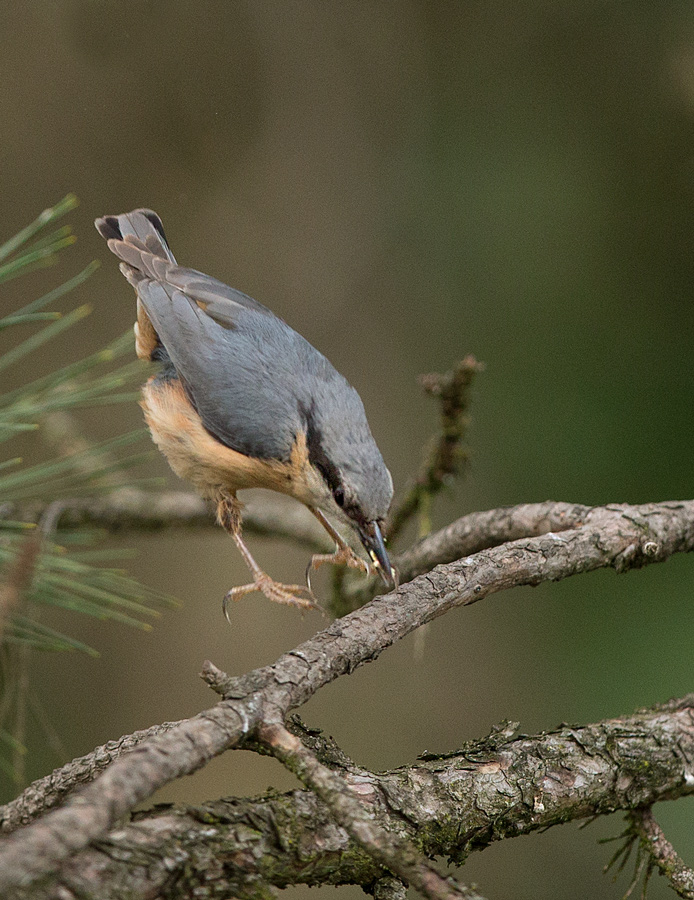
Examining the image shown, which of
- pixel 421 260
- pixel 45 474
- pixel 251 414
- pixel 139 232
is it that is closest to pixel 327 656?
pixel 45 474

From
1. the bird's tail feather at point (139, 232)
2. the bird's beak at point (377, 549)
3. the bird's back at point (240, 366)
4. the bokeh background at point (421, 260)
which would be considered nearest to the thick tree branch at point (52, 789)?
the bird's beak at point (377, 549)

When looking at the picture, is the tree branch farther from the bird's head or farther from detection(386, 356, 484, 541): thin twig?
the bird's head

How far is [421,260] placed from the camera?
Answer: 147 inches

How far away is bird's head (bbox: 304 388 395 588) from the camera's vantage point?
1656 mm

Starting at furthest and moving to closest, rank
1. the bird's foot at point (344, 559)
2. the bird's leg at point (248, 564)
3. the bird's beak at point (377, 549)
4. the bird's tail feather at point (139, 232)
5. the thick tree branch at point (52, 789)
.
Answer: the bird's tail feather at point (139, 232)
the bird's leg at point (248, 564)
the bird's foot at point (344, 559)
the bird's beak at point (377, 549)
the thick tree branch at point (52, 789)

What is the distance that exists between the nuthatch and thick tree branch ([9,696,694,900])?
451 mm

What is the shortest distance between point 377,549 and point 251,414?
0.48 metres

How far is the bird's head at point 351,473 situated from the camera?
166 centimetres

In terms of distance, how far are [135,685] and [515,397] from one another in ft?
6.46

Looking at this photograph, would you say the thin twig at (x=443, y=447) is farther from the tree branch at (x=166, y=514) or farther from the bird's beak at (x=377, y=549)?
the bird's beak at (x=377, y=549)

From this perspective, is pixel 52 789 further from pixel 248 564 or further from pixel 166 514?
pixel 166 514

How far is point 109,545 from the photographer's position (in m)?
3.51

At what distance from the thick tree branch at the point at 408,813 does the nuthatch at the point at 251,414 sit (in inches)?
17.8

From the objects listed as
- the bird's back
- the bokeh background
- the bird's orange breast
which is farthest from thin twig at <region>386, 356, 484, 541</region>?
the bokeh background
